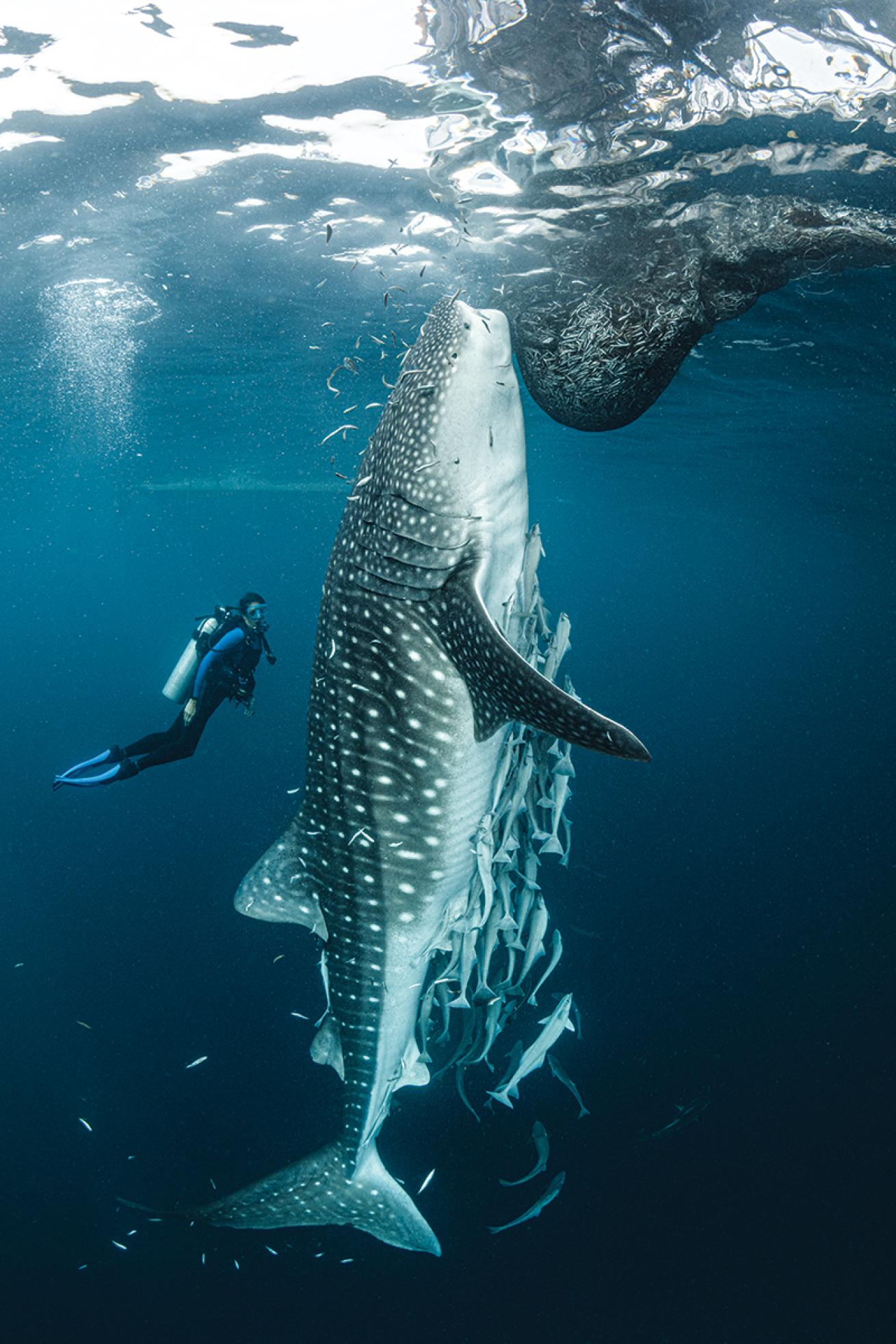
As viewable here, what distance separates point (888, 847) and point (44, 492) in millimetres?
44240

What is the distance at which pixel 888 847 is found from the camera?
20250 mm

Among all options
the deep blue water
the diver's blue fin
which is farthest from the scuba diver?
the deep blue water

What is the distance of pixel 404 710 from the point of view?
3.52 m

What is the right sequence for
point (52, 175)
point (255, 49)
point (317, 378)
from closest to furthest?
point (255, 49)
point (52, 175)
point (317, 378)

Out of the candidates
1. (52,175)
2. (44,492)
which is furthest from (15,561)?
(52,175)

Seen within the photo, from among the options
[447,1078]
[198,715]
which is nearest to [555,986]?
[447,1078]

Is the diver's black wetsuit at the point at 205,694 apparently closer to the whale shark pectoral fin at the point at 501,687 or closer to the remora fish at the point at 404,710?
the remora fish at the point at 404,710

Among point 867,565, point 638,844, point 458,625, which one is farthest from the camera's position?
point 867,565

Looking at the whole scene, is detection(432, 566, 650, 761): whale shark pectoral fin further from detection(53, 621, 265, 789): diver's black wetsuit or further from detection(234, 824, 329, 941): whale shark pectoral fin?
detection(53, 621, 265, 789): diver's black wetsuit

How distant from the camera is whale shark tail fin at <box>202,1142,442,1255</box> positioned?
405cm

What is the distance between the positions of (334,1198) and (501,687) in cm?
327

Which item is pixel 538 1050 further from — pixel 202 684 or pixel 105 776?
pixel 105 776

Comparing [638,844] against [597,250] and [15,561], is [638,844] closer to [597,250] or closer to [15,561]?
[597,250]

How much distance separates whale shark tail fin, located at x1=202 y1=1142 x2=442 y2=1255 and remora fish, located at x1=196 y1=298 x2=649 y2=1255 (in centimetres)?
3
